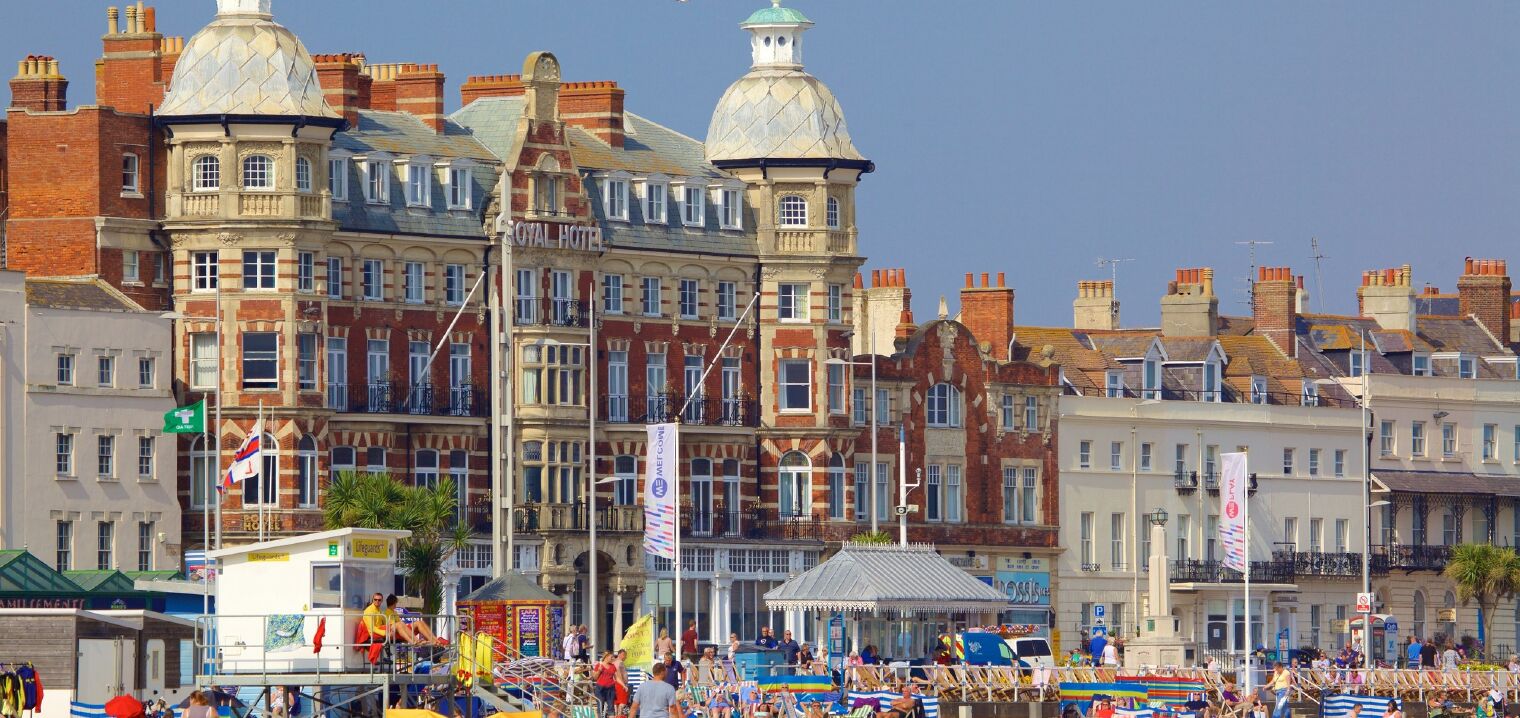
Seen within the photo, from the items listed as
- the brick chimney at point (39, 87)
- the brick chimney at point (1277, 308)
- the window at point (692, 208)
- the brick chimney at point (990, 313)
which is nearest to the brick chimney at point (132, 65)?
the brick chimney at point (39, 87)

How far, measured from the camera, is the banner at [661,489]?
95500 mm

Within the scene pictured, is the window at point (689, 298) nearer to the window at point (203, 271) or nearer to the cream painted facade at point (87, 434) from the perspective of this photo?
the window at point (203, 271)

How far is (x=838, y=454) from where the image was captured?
106 meters

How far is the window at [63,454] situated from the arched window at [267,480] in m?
4.49

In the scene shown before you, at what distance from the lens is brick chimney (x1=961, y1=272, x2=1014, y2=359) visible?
11469cm

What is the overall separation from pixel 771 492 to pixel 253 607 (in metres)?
44.4

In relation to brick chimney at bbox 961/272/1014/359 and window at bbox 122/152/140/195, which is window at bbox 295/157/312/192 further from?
brick chimney at bbox 961/272/1014/359

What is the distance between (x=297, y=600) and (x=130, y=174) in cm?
3491

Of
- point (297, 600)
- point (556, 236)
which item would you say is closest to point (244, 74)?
point (556, 236)

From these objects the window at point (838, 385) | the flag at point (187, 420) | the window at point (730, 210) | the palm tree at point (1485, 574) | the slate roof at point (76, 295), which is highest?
the window at point (730, 210)

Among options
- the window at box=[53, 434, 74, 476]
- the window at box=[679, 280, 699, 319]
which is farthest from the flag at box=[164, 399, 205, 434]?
the window at box=[679, 280, 699, 319]

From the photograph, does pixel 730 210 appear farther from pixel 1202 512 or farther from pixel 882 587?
pixel 1202 512

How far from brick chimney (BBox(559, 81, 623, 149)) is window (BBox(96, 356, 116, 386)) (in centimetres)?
1846

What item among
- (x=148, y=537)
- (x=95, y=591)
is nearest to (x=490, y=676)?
(x=95, y=591)
